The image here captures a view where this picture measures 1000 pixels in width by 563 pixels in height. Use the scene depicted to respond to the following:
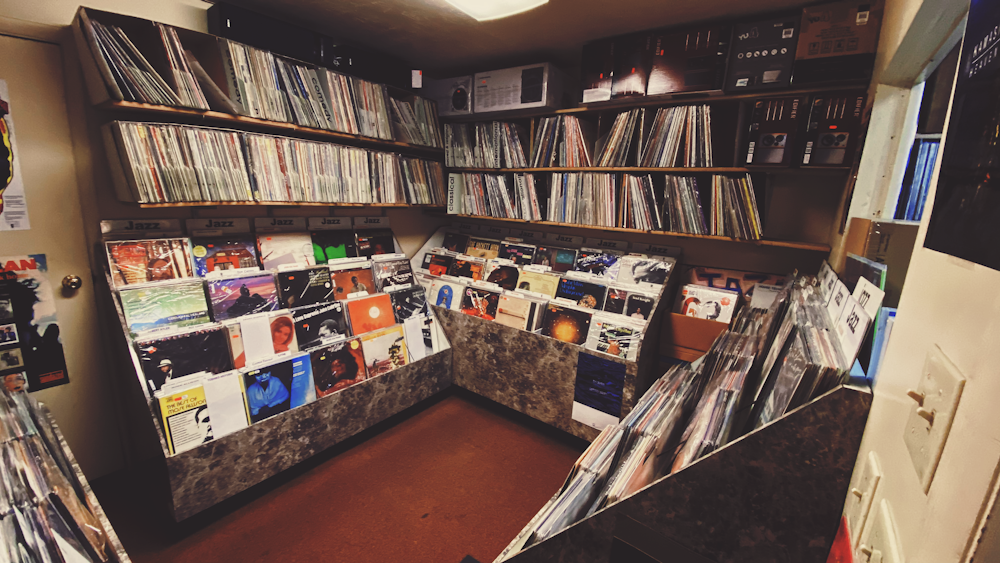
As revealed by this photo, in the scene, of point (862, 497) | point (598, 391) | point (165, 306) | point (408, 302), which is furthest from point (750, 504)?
point (165, 306)

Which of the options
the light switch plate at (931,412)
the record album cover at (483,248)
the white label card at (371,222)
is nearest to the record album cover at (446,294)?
the record album cover at (483,248)

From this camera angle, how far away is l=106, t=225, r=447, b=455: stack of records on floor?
1814 millimetres

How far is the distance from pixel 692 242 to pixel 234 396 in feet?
8.83

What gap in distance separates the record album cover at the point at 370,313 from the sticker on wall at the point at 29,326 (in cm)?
132

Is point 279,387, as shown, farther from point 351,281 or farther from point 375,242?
point 375,242

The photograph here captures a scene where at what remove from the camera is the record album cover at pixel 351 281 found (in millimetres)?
2561

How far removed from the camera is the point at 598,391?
7.53 ft

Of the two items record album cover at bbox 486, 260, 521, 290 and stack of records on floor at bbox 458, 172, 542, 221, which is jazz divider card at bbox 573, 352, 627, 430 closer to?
record album cover at bbox 486, 260, 521, 290

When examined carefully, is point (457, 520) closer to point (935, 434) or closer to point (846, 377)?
point (846, 377)

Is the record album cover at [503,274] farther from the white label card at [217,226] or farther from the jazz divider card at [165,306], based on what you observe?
the jazz divider card at [165,306]

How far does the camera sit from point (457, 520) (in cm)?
192

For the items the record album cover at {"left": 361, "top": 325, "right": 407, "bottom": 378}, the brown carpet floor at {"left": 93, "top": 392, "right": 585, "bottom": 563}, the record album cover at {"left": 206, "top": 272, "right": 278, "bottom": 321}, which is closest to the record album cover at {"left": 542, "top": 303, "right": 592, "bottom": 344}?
the brown carpet floor at {"left": 93, "top": 392, "right": 585, "bottom": 563}

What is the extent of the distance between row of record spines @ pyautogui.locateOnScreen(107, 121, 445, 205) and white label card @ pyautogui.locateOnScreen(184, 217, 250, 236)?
31cm

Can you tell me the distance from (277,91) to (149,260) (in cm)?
108
